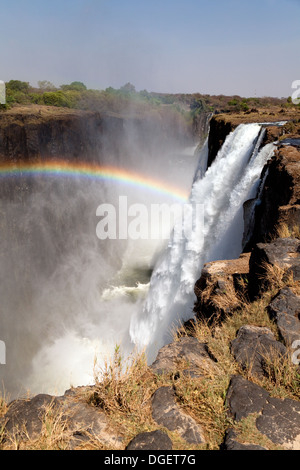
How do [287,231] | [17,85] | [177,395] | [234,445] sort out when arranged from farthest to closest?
[17,85] → [287,231] → [177,395] → [234,445]

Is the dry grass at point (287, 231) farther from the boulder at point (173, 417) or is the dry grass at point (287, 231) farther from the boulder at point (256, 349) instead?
the boulder at point (173, 417)

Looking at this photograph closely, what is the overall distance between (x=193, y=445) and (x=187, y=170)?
4136 centimetres

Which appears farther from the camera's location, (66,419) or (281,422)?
(66,419)

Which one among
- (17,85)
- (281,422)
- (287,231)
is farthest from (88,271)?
(17,85)

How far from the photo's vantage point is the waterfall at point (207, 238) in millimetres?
8555

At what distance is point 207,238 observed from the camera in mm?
9930

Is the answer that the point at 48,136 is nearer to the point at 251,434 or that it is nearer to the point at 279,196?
the point at 279,196

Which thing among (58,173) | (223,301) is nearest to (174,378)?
(223,301)

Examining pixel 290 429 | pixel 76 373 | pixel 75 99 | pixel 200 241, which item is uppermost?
pixel 75 99

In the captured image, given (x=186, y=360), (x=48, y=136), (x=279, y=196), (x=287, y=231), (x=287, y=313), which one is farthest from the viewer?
(x=48, y=136)

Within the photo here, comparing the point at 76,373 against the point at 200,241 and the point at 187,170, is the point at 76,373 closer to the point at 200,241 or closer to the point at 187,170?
the point at 200,241

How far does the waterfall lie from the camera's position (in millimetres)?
8555
